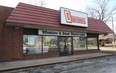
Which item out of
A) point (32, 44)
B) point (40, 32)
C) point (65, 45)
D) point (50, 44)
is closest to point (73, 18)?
point (65, 45)

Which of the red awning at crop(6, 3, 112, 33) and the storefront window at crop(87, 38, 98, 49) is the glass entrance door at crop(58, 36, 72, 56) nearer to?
the red awning at crop(6, 3, 112, 33)

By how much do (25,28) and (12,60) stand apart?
3223 millimetres

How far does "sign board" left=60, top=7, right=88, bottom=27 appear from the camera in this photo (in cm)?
1647

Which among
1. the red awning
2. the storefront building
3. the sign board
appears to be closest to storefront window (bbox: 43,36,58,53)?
the storefront building

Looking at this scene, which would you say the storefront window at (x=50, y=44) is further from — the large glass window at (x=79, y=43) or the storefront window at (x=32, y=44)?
the large glass window at (x=79, y=43)

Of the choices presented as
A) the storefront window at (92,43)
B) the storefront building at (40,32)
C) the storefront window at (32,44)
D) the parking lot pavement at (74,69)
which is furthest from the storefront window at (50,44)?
the storefront window at (92,43)

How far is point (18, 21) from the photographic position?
1262 cm

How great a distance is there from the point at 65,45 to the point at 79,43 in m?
2.66

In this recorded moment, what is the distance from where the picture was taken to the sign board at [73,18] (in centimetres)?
1647

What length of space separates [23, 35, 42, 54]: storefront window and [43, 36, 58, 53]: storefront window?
23.6 inches

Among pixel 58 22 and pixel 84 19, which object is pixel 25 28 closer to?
pixel 58 22

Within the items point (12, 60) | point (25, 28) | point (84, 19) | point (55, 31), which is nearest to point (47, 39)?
point (55, 31)

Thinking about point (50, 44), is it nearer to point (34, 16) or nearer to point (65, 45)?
point (65, 45)

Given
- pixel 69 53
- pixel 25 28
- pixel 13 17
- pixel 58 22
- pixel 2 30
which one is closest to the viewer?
pixel 13 17
